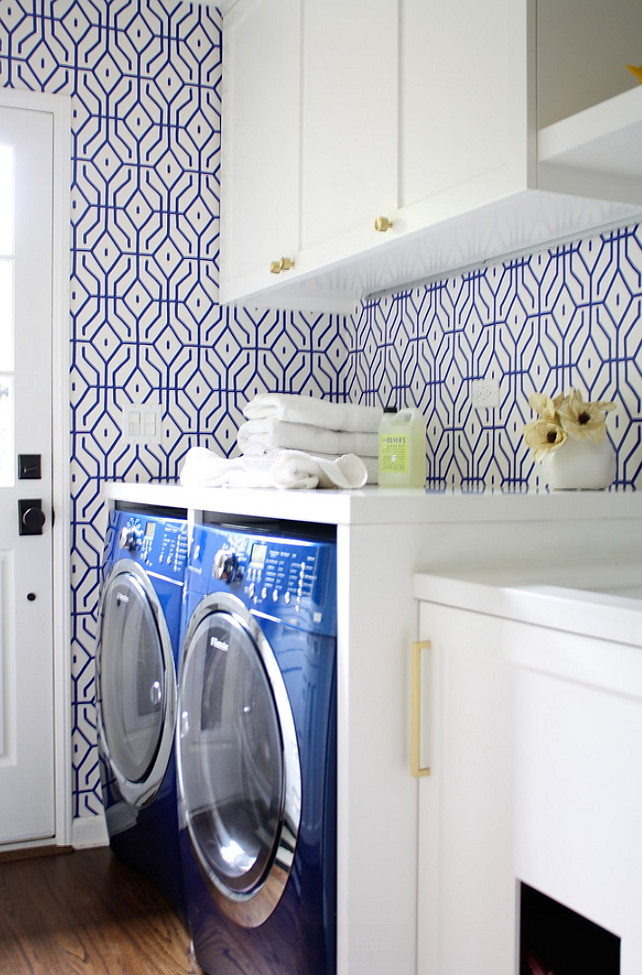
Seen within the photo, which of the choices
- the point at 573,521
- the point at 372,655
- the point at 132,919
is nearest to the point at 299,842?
the point at 372,655

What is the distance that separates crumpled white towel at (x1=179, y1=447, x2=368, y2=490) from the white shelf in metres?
0.65

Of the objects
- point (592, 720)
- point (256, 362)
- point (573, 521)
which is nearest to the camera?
point (592, 720)

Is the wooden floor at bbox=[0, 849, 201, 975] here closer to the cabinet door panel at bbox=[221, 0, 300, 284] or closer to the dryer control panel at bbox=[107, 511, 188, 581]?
the dryer control panel at bbox=[107, 511, 188, 581]

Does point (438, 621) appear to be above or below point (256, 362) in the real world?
below

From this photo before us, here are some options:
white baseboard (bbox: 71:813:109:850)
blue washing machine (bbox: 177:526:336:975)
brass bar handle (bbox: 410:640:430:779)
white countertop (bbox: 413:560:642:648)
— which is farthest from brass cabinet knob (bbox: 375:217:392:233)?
white baseboard (bbox: 71:813:109:850)

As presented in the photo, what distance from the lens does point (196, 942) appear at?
1925 millimetres

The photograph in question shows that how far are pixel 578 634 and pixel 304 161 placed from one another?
1.57 metres

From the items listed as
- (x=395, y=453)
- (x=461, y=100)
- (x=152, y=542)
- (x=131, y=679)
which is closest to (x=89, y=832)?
(x=131, y=679)

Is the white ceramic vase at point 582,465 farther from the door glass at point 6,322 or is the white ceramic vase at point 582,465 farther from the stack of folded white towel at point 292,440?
the door glass at point 6,322

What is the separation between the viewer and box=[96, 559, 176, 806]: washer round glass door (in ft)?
7.03

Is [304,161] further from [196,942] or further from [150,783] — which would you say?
[196,942]

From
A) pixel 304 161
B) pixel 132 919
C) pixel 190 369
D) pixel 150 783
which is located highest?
pixel 304 161

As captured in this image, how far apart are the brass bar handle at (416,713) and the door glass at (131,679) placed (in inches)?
32.4

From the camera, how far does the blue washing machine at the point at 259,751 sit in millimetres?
1475
